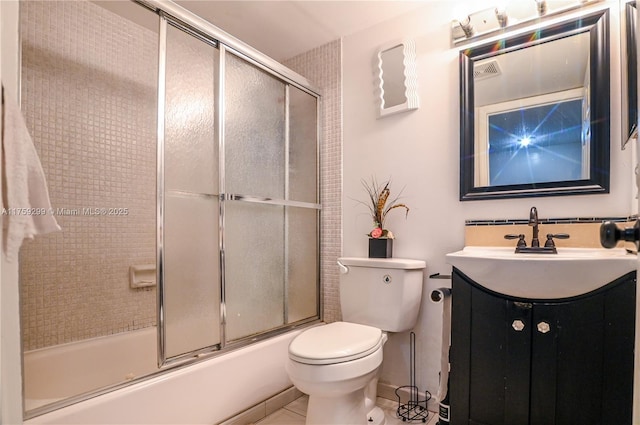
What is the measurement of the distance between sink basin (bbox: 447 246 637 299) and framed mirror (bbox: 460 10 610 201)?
0.43 m

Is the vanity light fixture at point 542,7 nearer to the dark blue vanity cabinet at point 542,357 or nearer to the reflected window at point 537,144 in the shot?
the reflected window at point 537,144

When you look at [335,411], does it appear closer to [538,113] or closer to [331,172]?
[331,172]

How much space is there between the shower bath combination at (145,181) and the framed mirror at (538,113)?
114 centimetres

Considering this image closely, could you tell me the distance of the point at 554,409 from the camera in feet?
3.80

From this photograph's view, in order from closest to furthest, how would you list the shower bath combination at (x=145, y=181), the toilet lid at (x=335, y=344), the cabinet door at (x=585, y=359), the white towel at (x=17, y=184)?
the white towel at (x=17, y=184) < the cabinet door at (x=585, y=359) < the toilet lid at (x=335, y=344) < the shower bath combination at (x=145, y=181)

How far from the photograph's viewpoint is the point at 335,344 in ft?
4.74

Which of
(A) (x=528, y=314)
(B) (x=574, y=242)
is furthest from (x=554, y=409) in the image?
(B) (x=574, y=242)

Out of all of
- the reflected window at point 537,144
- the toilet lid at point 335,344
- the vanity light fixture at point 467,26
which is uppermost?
the vanity light fixture at point 467,26

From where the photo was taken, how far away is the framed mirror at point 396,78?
1.93m

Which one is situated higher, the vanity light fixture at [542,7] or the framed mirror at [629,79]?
the vanity light fixture at [542,7]

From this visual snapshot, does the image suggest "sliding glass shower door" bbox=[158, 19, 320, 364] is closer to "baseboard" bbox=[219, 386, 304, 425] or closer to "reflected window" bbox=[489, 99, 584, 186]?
"baseboard" bbox=[219, 386, 304, 425]

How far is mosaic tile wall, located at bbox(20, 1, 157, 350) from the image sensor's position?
1486 mm

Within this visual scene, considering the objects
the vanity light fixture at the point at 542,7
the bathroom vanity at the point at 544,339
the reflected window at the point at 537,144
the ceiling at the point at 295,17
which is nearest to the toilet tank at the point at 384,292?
the bathroom vanity at the point at 544,339

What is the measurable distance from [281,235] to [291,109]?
2.60ft
